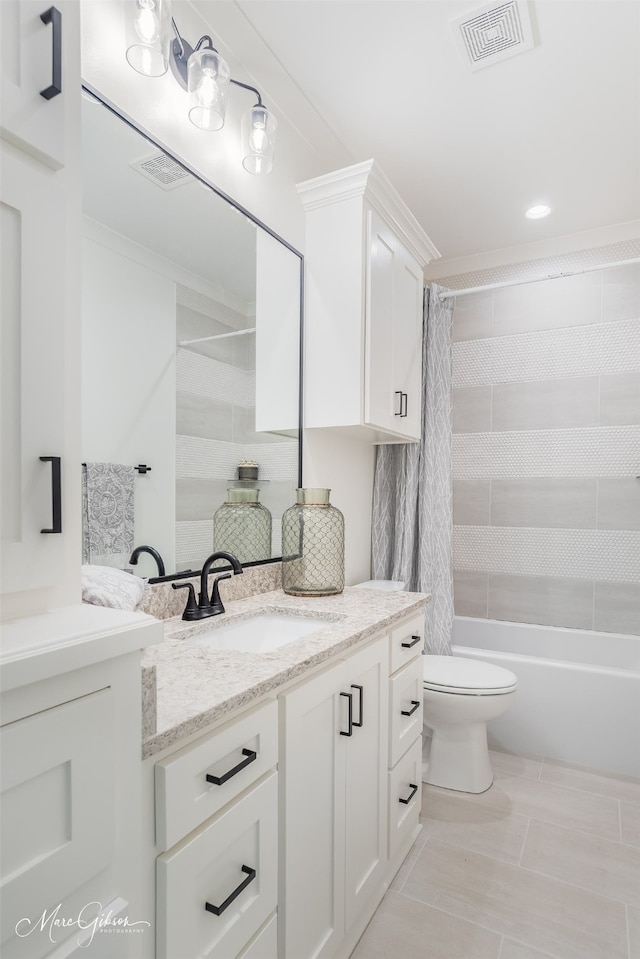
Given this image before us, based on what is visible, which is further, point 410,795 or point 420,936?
point 410,795

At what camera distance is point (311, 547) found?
1.92 m

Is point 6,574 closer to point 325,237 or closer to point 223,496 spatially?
point 223,496

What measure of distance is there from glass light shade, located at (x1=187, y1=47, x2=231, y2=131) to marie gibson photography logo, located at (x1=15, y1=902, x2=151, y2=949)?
5.64ft

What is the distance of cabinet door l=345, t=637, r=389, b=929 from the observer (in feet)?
4.57

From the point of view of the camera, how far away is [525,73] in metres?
1.85

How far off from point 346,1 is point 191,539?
1641 millimetres

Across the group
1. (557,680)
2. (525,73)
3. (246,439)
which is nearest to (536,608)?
(557,680)

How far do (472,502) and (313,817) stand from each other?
7.64ft

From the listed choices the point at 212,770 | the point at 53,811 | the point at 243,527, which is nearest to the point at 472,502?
the point at 243,527

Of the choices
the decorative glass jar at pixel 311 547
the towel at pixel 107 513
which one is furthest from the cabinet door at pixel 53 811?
the decorative glass jar at pixel 311 547

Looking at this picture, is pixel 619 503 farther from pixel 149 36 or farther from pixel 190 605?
pixel 149 36

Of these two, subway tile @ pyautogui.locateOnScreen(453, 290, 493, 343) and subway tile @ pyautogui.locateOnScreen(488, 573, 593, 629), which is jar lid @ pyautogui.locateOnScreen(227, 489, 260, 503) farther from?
subway tile @ pyautogui.locateOnScreen(453, 290, 493, 343)

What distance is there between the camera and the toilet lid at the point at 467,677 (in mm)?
2160

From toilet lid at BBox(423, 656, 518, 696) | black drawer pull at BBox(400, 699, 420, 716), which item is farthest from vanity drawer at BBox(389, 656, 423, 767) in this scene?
toilet lid at BBox(423, 656, 518, 696)
